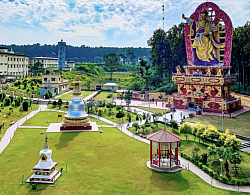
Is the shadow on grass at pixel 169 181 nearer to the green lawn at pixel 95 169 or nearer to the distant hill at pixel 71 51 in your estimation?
the green lawn at pixel 95 169

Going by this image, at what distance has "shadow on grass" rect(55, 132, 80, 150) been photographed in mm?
24031

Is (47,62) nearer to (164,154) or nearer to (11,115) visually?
(11,115)

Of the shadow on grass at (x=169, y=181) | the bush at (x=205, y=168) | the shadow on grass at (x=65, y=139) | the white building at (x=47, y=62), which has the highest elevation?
the white building at (x=47, y=62)

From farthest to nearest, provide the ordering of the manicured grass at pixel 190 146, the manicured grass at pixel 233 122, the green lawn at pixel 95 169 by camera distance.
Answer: the manicured grass at pixel 233 122, the manicured grass at pixel 190 146, the green lawn at pixel 95 169

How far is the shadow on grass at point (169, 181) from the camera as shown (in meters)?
16.0

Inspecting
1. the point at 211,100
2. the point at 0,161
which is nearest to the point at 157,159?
the point at 0,161

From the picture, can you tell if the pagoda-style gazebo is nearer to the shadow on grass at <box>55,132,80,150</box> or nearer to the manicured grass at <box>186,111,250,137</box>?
the shadow on grass at <box>55,132,80,150</box>

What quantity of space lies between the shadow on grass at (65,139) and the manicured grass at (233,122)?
15.9m

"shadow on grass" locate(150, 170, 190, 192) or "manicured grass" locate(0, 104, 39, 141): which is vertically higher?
"manicured grass" locate(0, 104, 39, 141)

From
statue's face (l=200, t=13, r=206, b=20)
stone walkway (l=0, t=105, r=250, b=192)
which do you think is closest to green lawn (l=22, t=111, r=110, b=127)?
stone walkway (l=0, t=105, r=250, b=192)

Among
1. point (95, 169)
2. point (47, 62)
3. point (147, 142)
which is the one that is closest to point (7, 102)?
point (147, 142)

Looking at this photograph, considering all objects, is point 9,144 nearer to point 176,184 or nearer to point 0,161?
point 0,161

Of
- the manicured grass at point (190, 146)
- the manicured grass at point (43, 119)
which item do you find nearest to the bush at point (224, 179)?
the manicured grass at point (190, 146)

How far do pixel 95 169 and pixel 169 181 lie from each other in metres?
5.25
